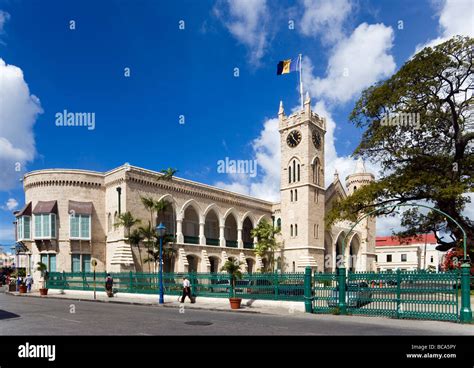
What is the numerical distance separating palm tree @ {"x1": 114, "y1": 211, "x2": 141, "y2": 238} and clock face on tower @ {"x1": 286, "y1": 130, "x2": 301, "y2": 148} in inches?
824

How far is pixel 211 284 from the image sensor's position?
64.1ft

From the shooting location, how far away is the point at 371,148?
2323 centimetres

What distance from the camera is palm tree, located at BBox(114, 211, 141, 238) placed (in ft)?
104

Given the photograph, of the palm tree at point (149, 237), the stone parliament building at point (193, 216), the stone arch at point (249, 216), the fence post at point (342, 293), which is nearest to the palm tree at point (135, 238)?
the palm tree at point (149, 237)

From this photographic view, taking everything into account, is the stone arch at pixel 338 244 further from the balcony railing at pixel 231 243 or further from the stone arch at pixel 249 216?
the balcony railing at pixel 231 243

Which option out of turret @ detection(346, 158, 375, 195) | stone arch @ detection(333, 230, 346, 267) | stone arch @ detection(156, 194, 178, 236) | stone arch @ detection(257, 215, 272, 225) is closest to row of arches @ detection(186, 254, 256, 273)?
stone arch @ detection(156, 194, 178, 236)

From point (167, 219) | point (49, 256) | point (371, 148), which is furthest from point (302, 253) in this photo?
point (49, 256)

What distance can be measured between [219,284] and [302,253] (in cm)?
2480

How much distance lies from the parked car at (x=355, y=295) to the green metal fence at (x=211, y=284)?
1.35 m

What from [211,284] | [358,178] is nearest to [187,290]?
[211,284]

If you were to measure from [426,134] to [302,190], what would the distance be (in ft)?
73.0

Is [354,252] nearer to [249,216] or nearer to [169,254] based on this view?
[249,216]

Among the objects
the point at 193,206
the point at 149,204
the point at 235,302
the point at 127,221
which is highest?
the point at 149,204

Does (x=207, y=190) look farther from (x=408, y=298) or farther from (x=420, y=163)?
(x=408, y=298)
